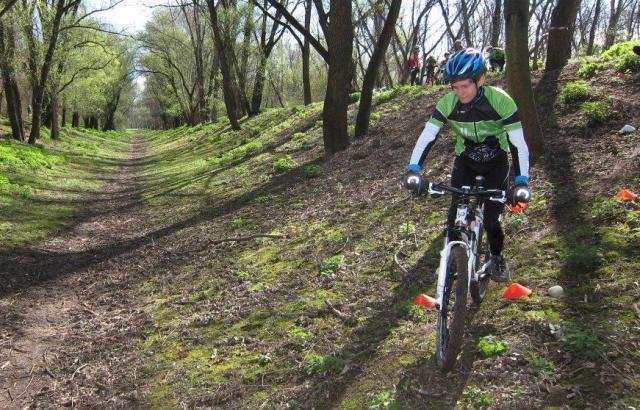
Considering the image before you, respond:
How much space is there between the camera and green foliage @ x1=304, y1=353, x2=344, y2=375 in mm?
4488

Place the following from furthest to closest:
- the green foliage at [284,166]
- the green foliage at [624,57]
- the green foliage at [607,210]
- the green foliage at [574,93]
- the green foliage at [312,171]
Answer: the green foliage at [284,166] → the green foliage at [312,171] → the green foliage at [624,57] → the green foliage at [574,93] → the green foliage at [607,210]

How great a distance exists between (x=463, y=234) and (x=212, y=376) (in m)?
2.66

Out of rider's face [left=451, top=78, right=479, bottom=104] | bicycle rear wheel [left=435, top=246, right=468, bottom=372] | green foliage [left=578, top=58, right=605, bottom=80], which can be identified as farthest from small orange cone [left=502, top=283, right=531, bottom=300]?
green foliage [left=578, top=58, right=605, bottom=80]

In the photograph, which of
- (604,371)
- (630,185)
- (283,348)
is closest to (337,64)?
(630,185)

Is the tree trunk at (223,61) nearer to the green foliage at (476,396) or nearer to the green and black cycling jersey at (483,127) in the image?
the green and black cycling jersey at (483,127)

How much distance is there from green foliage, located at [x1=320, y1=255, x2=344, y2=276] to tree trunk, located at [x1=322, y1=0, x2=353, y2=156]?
244 inches

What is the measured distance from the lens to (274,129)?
811 inches

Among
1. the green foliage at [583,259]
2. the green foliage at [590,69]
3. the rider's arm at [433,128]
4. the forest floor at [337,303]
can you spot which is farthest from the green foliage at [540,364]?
the green foliage at [590,69]

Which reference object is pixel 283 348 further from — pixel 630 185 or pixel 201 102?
pixel 201 102

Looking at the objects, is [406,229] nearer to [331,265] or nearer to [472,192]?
[331,265]

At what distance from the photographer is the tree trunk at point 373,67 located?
1238 cm

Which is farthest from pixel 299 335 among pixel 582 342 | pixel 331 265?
pixel 582 342

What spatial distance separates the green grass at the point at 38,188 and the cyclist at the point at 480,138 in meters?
7.95

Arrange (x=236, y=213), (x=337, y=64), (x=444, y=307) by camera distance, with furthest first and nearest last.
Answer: (x=337, y=64)
(x=236, y=213)
(x=444, y=307)
